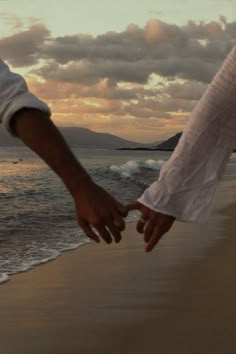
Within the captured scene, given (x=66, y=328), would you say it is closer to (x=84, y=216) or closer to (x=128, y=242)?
(x=84, y=216)

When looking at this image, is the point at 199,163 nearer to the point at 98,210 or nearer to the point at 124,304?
the point at 98,210

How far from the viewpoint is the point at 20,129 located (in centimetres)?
210

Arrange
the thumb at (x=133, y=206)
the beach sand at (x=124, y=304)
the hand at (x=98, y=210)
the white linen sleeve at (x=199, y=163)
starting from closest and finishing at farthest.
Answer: the white linen sleeve at (x=199, y=163), the hand at (x=98, y=210), the thumb at (x=133, y=206), the beach sand at (x=124, y=304)

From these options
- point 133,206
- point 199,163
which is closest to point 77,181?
point 133,206

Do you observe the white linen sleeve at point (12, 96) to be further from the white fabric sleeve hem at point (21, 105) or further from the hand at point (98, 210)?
the hand at point (98, 210)

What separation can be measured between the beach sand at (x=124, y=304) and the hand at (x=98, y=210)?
1.89 metres

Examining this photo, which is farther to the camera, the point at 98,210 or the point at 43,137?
the point at 98,210

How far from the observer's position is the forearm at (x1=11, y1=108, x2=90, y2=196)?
2.09 meters

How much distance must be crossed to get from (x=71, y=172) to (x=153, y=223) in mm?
378

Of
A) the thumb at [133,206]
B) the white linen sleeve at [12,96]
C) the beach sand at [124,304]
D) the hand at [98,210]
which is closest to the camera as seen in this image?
the white linen sleeve at [12,96]

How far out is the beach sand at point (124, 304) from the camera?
14.3 ft

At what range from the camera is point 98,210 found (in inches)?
97.0

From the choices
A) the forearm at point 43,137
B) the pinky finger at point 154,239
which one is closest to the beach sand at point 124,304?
the pinky finger at point 154,239

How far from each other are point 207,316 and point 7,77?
3.18 metres
